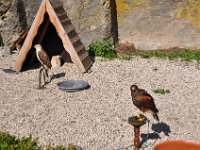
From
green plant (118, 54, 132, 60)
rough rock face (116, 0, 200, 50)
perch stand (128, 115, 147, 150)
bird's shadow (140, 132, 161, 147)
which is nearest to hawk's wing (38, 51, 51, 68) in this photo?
green plant (118, 54, 132, 60)

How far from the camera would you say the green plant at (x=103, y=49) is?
42.1ft

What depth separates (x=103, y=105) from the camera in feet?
31.2

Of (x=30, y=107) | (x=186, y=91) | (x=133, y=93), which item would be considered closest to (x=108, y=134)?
(x=133, y=93)

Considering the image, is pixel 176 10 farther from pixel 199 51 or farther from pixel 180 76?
pixel 180 76

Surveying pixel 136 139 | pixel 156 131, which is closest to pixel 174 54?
pixel 156 131

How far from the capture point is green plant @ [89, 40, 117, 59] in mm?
12820

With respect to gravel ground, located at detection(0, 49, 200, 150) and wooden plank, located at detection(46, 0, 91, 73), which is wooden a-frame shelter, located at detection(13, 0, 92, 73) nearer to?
wooden plank, located at detection(46, 0, 91, 73)

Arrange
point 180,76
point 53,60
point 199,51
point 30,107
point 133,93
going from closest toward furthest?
point 133,93
point 30,107
point 180,76
point 53,60
point 199,51

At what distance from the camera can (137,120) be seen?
23.2ft

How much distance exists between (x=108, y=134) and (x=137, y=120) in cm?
119

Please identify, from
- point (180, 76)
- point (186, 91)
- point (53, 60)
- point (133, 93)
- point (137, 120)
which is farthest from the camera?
point (53, 60)

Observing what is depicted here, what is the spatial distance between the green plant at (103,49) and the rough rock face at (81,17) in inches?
8.3

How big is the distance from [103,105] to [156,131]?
63.7 inches

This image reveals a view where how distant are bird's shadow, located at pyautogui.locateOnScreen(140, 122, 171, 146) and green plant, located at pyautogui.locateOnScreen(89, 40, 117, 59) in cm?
454
